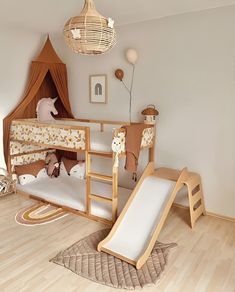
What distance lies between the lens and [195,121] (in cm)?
340

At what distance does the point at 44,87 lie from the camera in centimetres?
459

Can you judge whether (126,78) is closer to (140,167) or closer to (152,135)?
(152,135)

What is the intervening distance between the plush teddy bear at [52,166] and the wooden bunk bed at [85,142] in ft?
1.30

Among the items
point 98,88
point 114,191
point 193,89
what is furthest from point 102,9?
point 114,191

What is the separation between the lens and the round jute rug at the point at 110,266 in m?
2.20

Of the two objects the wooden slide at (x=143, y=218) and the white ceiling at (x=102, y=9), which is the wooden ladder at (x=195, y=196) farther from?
the white ceiling at (x=102, y=9)

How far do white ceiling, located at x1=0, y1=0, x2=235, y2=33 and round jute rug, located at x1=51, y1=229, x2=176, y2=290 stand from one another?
2710 millimetres

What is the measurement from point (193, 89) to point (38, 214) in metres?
2.61

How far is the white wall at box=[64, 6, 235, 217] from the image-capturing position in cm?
314

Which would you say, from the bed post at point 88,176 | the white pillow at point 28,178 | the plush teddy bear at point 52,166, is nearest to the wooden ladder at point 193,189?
the bed post at point 88,176

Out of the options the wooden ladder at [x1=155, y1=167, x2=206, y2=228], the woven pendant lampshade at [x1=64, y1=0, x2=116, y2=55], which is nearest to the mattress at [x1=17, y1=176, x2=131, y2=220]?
the wooden ladder at [x1=155, y1=167, x2=206, y2=228]

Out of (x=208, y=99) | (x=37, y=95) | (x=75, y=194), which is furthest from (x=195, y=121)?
(x=37, y=95)

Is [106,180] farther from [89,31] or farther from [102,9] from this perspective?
[102,9]

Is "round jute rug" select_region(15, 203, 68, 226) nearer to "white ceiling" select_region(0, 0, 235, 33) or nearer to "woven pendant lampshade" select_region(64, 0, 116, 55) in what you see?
"woven pendant lampshade" select_region(64, 0, 116, 55)
